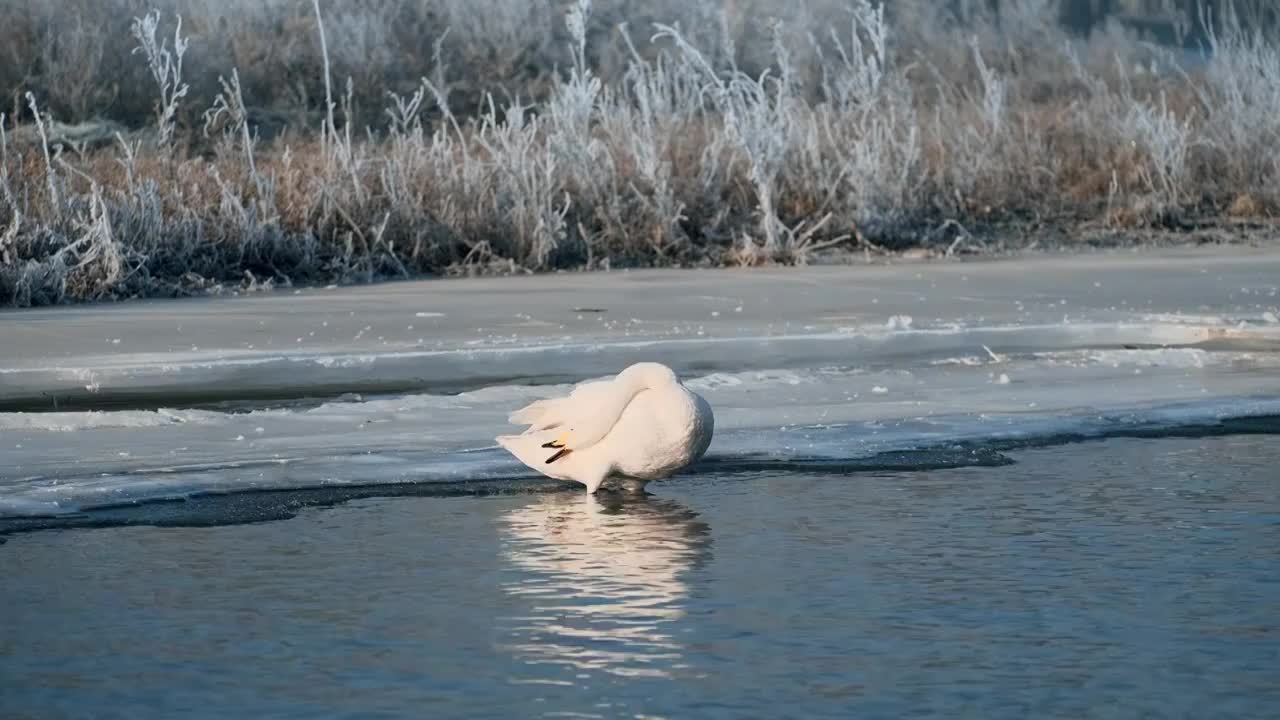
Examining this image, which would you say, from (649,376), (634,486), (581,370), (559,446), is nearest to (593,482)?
(559,446)

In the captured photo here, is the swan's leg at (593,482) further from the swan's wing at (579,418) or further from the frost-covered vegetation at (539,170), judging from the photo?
the frost-covered vegetation at (539,170)

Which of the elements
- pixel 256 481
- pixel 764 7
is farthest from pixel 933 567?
pixel 764 7

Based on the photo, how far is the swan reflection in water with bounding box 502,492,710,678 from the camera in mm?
5336

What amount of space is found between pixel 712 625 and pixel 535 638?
439 mm

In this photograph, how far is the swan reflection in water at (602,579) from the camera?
17.5ft

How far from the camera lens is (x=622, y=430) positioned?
720cm

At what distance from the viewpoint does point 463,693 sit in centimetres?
494

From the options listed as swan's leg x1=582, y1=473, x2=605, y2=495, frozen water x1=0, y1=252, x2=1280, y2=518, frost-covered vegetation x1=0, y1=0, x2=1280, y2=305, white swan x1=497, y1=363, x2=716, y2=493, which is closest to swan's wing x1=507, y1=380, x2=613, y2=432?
white swan x1=497, y1=363, x2=716, y2=493

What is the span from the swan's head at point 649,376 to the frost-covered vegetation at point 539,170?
6.60 meters

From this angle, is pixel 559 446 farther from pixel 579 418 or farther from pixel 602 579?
pixel 602 579

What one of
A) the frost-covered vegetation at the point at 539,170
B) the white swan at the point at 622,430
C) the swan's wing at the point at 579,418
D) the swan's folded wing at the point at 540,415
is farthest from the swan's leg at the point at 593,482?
the frost-covered vegetation at the point at 539,170

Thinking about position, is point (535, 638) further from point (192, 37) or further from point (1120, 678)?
point (192, 37)

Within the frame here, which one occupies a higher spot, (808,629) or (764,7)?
(764,7)

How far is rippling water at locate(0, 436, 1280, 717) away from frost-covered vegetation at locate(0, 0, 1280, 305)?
6844mm
